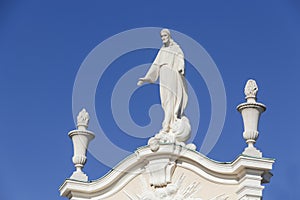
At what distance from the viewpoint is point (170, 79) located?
61.9 feet

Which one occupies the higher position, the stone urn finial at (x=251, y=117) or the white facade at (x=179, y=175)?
the stone urn finial at (x=251, y=117)

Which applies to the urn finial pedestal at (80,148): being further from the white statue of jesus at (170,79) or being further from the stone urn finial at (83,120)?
the white statue of jesus at (170,79)

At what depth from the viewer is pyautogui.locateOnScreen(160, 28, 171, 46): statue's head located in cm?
1916

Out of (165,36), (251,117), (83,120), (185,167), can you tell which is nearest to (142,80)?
(165,36)

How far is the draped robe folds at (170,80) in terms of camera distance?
18.7 meters

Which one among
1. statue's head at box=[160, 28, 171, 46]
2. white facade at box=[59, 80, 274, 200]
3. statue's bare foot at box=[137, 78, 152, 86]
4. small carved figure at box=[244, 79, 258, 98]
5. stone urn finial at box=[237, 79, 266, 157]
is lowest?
white facade at box=[59, 80, 274, 200]

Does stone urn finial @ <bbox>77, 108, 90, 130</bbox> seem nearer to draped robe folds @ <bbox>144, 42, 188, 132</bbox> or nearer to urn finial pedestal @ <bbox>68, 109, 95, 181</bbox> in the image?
urn finial pedestal @ <bbox>68, 109, 95, 181</bbox>

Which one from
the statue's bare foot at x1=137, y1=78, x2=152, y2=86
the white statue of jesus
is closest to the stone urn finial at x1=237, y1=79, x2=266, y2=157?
the white statue of jesus

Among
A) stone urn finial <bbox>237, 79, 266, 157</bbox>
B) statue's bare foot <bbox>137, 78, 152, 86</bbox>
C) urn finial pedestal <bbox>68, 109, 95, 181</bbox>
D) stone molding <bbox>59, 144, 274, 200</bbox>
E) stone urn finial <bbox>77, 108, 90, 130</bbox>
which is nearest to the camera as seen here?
stone molding <bbox>59, 144, 274, 200</bbox>

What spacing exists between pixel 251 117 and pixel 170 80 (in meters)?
1.81

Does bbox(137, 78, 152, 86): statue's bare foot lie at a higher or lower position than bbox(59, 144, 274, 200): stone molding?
higher

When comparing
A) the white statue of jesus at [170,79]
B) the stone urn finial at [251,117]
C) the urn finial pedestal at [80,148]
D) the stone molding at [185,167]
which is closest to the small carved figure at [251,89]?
the stone urn finial at [251,117]

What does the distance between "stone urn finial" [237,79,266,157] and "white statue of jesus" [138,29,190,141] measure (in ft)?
3.83

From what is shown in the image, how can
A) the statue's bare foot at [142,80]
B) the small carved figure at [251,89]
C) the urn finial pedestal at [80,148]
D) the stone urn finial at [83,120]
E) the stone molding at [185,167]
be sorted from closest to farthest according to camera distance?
the stone molding at [185,167] → the small carved figure at [251,89] → the urn finial pedestal at [80,148] → the stone urn finial at [83,120] → the statue's bare foot at [142,80]
